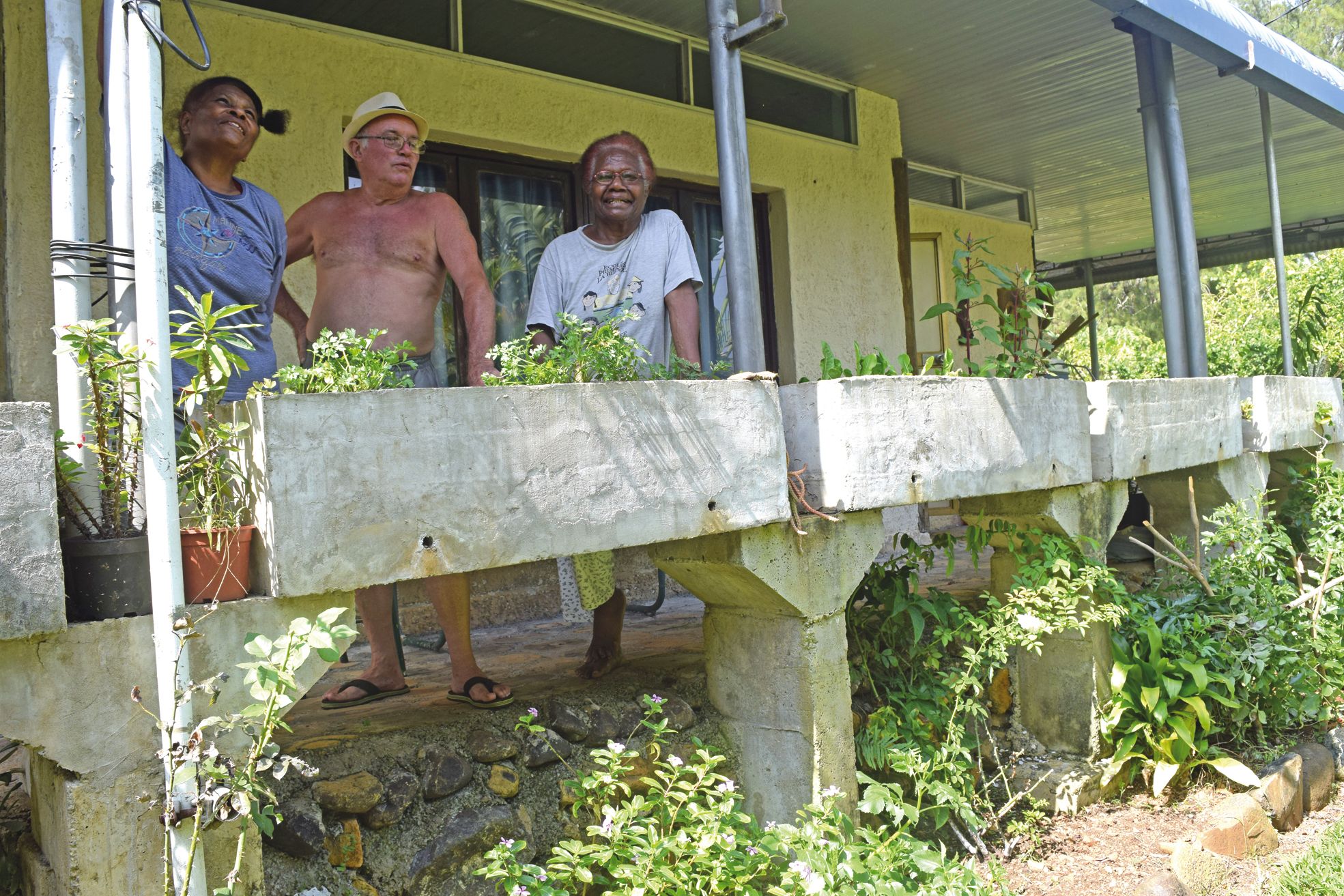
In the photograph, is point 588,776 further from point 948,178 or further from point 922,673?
point 948,178

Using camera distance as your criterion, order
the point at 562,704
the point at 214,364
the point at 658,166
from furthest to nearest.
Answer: the point at 658,166
the point at 562,704
the point at 214,364

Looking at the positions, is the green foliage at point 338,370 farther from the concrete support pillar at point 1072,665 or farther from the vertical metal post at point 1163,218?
the vertical metal post at point 1163,218

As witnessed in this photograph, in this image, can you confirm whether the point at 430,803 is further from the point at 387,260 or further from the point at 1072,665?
the point at 1072,665

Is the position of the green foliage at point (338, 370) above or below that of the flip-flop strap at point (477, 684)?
above

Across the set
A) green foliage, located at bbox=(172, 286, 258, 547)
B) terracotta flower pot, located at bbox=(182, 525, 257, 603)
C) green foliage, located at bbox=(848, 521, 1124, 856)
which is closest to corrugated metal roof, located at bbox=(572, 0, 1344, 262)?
green foliage, located at bbox=(848, 521, 1124, 856)

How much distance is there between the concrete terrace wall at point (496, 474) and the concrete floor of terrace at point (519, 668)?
0.92 meters

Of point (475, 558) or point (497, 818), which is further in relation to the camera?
point (497, 818)

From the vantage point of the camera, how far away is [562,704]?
3686 mm

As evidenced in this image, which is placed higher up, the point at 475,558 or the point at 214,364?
the point at 214,364

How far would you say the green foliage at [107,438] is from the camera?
2.32m

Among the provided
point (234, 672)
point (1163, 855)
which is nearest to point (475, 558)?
point (234, 672)


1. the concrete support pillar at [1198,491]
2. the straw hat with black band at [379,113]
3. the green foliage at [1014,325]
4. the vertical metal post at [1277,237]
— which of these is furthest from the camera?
the vertical metal post at [1277,237]

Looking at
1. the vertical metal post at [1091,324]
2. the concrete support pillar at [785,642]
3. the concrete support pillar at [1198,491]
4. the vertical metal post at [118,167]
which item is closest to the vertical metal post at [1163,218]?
the concrete support pillar at [1198,491]

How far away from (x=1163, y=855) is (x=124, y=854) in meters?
3.91
